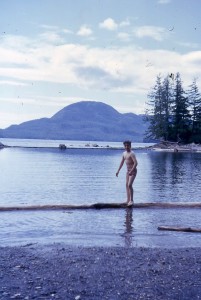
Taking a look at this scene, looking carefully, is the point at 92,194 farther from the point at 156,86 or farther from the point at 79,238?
the point at 156,86

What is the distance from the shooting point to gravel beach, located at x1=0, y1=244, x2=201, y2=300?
6613mm

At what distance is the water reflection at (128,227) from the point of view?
10711mm

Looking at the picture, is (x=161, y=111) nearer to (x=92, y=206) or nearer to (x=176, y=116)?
(x=176, y=116)

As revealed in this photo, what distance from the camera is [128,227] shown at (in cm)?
1252

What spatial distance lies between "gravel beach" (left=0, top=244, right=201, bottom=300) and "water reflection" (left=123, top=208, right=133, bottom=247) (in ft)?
3.72

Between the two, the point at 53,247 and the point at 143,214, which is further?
the point at 143,214

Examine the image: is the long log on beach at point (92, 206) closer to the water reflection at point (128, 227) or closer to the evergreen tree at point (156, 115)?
the water reflection at point (128, 227)

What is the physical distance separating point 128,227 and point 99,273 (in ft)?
16.5

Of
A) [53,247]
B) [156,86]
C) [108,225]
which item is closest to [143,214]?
[108,225]

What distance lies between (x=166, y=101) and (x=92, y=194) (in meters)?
82.4

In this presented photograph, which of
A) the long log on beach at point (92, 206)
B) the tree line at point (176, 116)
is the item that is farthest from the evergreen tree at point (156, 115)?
the long log on beach at point (92, 206)

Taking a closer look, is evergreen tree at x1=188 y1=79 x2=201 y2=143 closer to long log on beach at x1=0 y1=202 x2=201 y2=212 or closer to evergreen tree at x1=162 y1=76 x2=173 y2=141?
evergreen tree at x1=162 y1=76 x2=173 y2=141

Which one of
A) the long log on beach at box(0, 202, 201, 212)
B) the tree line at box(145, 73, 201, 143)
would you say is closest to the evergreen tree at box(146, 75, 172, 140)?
the tree line at box(145, 73, 201, 143)

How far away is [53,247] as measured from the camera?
32.3 ft
